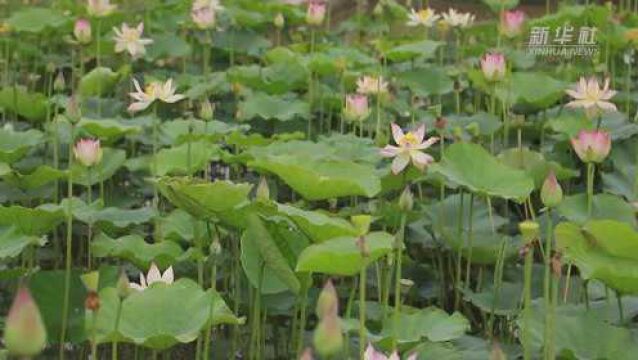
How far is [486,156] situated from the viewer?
175 cm

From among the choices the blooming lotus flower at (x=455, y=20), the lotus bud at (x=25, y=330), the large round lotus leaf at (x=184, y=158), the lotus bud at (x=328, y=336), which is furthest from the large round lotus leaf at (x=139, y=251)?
the blooming lotus flower at (x=455, y=20)

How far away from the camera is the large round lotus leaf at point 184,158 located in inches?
74.8

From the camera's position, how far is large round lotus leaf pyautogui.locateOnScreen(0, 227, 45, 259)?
1.49 meters

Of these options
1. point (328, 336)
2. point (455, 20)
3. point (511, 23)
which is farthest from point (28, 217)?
point (455, 20)

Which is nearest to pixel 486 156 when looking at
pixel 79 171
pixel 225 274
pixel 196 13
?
pixel 225 274

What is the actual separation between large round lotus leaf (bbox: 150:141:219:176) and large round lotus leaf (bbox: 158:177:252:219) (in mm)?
387

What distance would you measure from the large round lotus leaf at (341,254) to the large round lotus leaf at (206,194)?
137 mm

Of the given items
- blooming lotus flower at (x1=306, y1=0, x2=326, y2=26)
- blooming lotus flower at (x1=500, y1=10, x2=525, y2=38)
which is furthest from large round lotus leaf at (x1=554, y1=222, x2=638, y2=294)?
blooming lotus flower at (x1=306, y1=0, x2=326, y2=26)

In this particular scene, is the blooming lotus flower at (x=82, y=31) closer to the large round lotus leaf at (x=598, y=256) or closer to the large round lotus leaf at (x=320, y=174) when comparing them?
the large round lotus leaf at (x=320, y=174)

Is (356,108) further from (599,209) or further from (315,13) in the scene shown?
(315,13)

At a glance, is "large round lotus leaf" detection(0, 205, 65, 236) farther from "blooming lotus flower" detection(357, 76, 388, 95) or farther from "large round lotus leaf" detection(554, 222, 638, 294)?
"blooming lotus flower" detection(357, 76, 388, 95)

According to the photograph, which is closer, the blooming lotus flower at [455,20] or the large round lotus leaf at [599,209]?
the large round lotus leaf at [599,209]

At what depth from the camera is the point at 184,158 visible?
1.95 metres

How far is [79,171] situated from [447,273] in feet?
2.10
